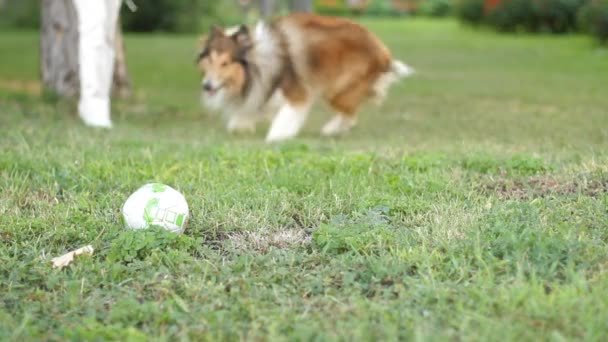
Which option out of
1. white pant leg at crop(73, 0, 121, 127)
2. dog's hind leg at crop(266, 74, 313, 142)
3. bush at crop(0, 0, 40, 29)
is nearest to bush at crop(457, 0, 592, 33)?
bush at crop(0, 0, 40, 29)

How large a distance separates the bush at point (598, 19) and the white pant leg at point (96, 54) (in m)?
11.9

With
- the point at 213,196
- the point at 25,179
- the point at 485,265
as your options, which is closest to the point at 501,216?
the point at 485,265

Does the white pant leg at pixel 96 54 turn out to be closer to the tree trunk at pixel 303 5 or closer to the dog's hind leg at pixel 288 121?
the dog's hind leg at pixel 288 121

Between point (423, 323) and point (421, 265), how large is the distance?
51cm

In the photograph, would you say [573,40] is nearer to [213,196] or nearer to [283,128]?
[283,128]

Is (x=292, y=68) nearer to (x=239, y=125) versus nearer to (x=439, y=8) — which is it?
(x=239, y=125)

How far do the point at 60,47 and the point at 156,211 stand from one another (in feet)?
18.1

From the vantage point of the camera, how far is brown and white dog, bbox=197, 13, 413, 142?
7.16 meters

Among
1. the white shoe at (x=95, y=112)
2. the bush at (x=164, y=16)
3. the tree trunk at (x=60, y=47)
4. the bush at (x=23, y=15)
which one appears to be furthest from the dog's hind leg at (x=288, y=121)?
the bush at (x=23, y=15)

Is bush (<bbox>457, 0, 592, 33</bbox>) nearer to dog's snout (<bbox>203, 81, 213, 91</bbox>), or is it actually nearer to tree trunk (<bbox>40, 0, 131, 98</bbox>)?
tree trunk (<bbox>40, 0, 131, 98</bbox>)

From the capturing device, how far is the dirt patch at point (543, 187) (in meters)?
4.02

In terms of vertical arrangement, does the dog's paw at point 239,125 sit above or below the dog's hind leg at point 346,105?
below

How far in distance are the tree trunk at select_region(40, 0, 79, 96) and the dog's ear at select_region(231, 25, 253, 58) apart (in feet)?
7.22

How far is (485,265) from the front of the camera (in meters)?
2.93
